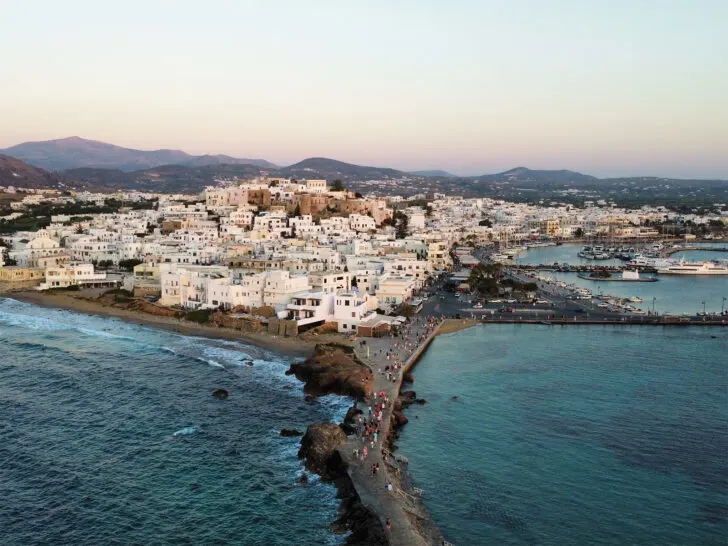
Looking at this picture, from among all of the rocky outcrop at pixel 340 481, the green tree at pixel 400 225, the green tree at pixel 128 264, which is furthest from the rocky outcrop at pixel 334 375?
the green tree at pixel 400 225

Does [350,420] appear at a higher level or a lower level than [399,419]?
higher

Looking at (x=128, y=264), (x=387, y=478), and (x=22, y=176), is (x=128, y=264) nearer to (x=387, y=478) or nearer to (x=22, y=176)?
(x=387, y=478)

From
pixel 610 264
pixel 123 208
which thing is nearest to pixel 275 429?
pixel 610 264

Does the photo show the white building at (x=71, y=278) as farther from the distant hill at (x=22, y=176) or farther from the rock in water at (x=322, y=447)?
the distant hill at (x=22, y=176)

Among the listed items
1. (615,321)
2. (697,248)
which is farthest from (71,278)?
(697,248)

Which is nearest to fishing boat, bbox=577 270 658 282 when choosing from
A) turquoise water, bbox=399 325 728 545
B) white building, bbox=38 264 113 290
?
turquoise water, bbox=399 325 728 545
